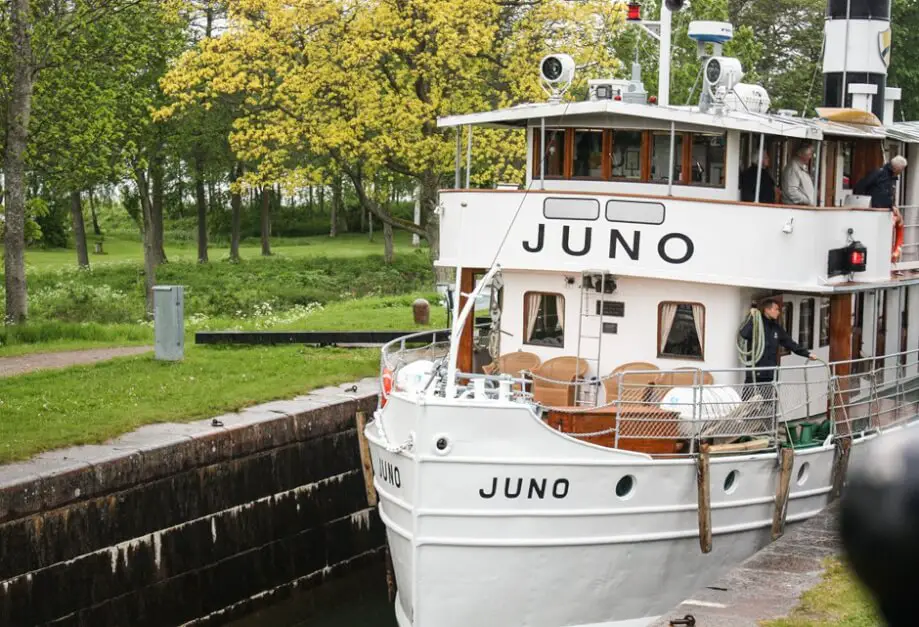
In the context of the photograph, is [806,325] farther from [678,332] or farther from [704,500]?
[704,500]

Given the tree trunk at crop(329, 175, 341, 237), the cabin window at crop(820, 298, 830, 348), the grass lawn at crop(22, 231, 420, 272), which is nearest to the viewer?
the cabin window at crop(820, 298, 830, 348)

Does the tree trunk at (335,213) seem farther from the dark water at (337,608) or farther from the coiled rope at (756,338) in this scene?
the coiled rope at (756,338)

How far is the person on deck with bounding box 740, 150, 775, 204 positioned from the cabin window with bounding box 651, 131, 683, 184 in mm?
815

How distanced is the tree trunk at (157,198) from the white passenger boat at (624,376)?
84.5 feet

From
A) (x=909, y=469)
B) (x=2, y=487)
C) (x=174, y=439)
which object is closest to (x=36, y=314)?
(x=174, y=439)

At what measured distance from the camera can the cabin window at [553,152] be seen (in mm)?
16453

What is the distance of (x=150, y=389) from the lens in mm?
18906

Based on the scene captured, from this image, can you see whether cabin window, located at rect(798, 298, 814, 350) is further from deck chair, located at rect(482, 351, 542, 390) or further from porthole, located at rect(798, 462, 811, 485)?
deck chair, located at rect(482, 351, 542, 390)

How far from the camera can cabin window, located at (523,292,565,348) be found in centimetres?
1602

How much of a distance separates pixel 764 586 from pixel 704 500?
9.47 ft

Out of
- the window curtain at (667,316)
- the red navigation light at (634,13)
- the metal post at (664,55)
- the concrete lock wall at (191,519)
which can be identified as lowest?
the concrete lock wall at (191,519)

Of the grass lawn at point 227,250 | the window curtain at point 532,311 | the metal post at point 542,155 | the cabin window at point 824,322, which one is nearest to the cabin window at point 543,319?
the window curtain at point 532,311

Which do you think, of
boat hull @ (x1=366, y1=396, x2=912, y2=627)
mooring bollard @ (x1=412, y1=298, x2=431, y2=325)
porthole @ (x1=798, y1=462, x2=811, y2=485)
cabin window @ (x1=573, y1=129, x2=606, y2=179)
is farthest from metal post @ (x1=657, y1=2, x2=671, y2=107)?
mooring bollard @ (x1=412, y1=298, x2=431, y2=325)

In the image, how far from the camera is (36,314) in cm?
3462
